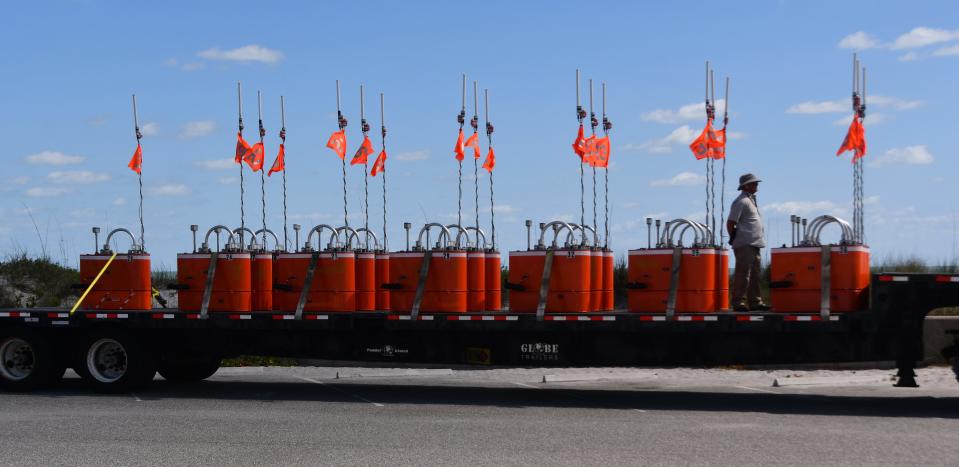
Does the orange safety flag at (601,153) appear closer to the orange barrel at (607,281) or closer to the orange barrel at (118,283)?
the orange barrel at (607,281)

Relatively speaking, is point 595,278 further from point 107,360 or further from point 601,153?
point 107,360

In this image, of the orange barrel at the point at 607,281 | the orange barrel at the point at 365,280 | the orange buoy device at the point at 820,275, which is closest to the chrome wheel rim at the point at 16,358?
the orange barrel at the point at 365,280

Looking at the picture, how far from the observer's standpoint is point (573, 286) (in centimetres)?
1498

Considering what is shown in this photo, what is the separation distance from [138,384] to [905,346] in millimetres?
9925

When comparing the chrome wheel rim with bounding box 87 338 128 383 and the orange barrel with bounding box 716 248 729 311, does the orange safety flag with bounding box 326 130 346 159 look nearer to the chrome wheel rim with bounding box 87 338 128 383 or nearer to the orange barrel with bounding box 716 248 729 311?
the chrome wheel rim with bounding box 87 338 128 383

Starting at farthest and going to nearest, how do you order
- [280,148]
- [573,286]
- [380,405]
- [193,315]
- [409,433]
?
[280,148]
[193,315]
[573,286]
[380,405]
[409,433]

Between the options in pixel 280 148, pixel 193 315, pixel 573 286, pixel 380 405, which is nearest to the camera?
pixel 380 405

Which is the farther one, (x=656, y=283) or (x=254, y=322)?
(x=254, y=322)

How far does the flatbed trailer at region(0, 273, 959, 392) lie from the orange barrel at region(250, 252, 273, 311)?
687mm

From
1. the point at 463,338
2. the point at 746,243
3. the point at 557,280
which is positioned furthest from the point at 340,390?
the point at 746,243

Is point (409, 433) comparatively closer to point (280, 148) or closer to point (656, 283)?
point (656, 283)

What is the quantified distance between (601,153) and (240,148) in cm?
568

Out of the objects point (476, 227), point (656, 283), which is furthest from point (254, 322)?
point (656, 283)

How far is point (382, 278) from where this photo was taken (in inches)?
649
